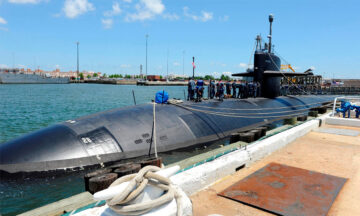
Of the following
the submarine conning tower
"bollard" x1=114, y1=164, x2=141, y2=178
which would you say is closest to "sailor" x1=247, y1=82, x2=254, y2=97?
the submarine conning tower

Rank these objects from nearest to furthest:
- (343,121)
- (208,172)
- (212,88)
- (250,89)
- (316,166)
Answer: (208,172)
(316,166)
(343,121)
(212,88)
(250,89)

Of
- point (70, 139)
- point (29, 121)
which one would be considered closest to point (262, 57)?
point (70, 139)

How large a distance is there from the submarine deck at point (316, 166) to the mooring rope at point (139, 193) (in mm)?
1043

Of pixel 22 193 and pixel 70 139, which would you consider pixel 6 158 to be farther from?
pixel 70 139

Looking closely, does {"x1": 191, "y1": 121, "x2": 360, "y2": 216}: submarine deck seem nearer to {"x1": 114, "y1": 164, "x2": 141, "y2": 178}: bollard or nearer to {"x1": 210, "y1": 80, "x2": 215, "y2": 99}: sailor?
{"x1": 114, "y1": 164, "x2": 141, "y2": 178}: bollard

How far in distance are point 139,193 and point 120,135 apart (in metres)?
6.00

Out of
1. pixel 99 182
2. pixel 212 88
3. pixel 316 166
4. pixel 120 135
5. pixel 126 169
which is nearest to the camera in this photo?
pixel 99 182

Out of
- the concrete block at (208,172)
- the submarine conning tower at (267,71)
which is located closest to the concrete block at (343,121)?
the submarine conning tower at (267,71)

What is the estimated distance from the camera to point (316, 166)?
5668mm

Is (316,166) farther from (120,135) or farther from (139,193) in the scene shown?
(120,135)

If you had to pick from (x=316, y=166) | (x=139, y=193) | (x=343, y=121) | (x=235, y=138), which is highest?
(x=139, y=193)

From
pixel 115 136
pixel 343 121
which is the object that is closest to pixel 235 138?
pixel 115 136

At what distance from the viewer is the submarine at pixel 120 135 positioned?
7129 millimetres

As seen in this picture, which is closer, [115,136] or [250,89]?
[115,136]
